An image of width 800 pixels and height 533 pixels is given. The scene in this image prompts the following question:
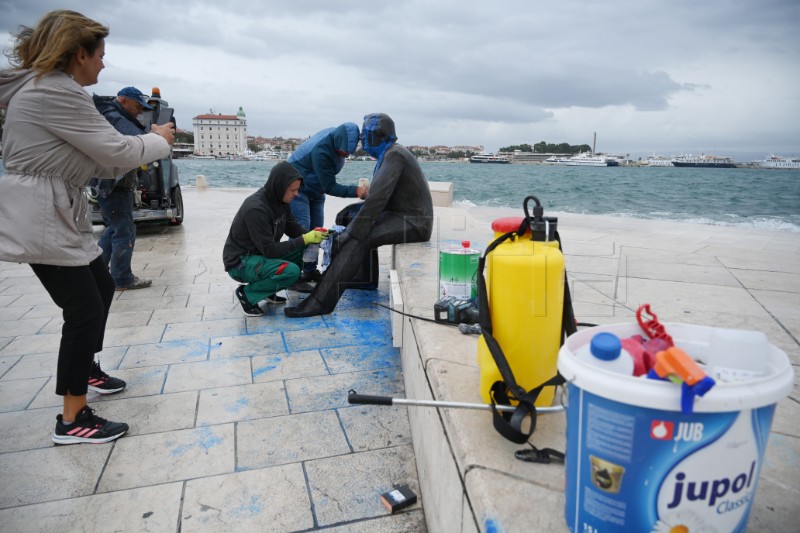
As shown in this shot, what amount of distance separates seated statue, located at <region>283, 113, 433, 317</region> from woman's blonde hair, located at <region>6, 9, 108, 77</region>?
253 cm

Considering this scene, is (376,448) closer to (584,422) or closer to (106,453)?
(106,453)

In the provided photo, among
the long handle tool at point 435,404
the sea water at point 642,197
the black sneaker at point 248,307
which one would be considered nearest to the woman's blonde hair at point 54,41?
the long handle tool at point 435,404

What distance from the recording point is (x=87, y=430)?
2676 mm

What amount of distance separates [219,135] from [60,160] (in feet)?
477

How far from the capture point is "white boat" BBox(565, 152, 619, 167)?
11744 centimetres

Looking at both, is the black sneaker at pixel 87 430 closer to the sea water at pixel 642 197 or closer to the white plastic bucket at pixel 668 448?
the white plastic bucket at pixel 668 448

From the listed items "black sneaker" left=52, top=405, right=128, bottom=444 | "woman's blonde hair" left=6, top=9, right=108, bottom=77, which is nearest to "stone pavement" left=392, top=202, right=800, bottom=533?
"black sneaker" left=52, top=405, right=128, bottom=444

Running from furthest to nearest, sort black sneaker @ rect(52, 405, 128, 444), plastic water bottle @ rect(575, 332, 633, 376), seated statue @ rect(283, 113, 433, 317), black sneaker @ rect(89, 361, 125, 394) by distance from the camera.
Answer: seated statue @ rect(283, 113, 433, 317), black sneaker @ rect(89, 361, 125, 394), black sneaker @ rect(52, 405, 128, 444), plastic water bottle @ rect(575, 332, 633, 376)

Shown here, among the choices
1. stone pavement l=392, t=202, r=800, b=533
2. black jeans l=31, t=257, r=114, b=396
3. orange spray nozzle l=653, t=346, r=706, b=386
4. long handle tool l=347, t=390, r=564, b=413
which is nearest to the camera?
orange spray nozzle l=653, t=346, r=706, b=386

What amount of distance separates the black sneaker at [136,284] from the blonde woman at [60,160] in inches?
130

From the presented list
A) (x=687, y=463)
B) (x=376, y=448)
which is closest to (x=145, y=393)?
(x=376, y=448)

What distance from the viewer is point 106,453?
2.60 m

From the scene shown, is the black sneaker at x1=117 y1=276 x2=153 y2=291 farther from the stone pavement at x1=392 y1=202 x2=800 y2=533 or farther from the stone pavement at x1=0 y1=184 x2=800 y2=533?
the stone pavement at x1=392 y1=202 x2=800 y2=533

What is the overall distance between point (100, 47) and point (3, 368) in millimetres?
2506
